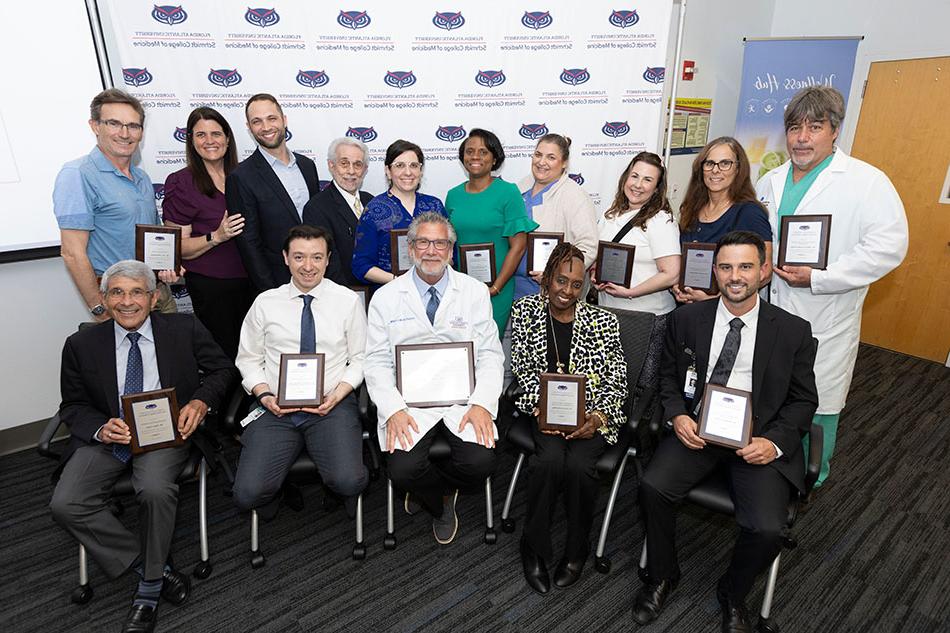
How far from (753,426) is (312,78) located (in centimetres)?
393

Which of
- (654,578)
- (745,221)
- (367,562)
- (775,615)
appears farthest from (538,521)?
(745,221)

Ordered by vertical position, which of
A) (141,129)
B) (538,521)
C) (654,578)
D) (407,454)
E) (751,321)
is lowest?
(654,578)

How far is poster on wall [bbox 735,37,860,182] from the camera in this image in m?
5.33

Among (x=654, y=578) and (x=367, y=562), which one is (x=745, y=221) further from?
(x=367, y=562)

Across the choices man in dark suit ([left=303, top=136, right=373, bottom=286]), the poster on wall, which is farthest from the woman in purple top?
the poster on wall

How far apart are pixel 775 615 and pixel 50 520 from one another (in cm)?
417

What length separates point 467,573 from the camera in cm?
284

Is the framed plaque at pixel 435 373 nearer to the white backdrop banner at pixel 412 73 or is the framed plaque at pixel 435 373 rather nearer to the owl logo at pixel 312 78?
the white backdrop banner at pixel 412 73

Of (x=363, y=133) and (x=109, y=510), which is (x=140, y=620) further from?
(x=363, y=133)

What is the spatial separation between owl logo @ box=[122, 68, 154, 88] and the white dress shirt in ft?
7.29

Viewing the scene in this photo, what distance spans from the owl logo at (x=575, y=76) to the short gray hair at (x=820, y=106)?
2010 millimetres

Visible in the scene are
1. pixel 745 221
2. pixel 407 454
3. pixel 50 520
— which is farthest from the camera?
pixel 50 520

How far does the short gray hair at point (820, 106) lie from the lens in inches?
110

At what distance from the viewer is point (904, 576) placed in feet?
9.27
